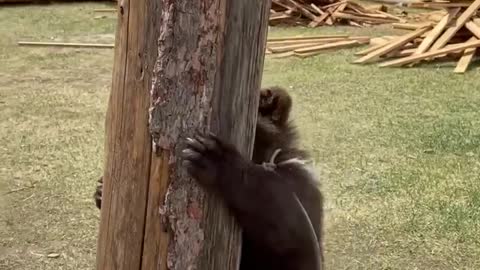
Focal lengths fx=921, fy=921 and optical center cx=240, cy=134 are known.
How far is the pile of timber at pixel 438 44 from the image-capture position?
363 inches

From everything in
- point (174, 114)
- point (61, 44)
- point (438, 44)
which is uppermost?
point (174, 114)

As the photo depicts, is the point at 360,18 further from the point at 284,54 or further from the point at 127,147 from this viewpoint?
the point at 127,147

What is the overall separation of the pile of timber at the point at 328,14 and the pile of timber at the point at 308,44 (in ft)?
3.58

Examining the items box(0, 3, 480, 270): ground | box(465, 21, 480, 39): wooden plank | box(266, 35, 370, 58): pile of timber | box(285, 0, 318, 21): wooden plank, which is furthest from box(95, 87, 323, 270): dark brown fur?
box(285, 0, 318, 21): wooden plank

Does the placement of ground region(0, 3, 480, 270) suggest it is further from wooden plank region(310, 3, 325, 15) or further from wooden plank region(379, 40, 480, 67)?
wooden plank region(310, 3, 325, 15)

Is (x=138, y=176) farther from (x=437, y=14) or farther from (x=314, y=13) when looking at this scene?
(x=314, y=13)

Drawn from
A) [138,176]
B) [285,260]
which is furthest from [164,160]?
[285,260]

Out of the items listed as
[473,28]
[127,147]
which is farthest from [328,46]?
[127,147]

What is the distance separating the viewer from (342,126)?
6977mm

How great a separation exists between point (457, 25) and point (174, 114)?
7.88m

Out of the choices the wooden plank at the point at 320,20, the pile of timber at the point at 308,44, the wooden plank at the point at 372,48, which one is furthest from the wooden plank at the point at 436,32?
the wooden plank at the point at 320,20

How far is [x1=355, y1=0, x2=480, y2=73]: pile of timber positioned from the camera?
30.2 feet

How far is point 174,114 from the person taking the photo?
7.55 feet

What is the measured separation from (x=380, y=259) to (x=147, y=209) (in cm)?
260
